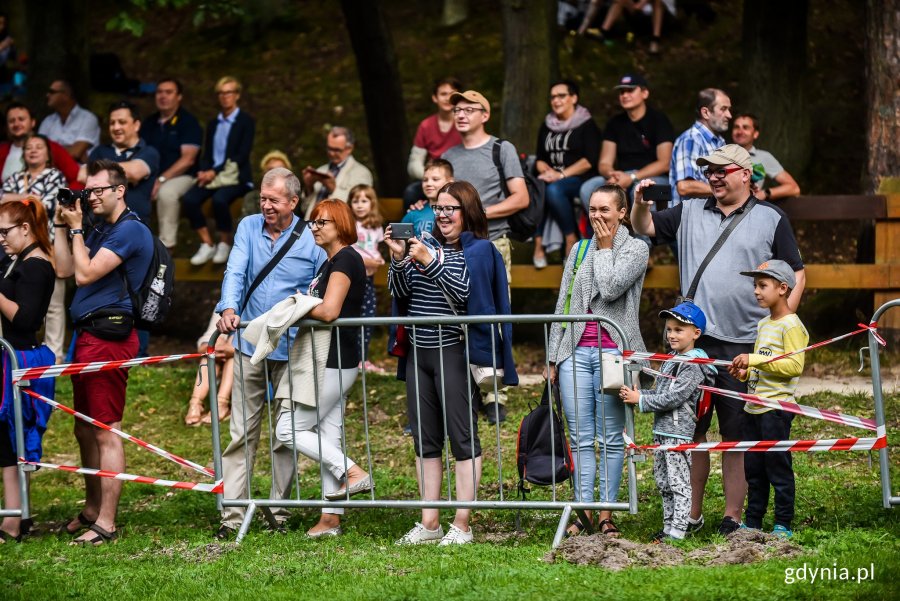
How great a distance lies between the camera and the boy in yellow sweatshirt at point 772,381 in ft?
22.1

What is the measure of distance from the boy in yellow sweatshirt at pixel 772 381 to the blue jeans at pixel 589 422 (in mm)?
731

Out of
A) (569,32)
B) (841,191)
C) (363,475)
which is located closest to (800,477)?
(363,475)

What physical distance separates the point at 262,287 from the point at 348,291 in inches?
24.5

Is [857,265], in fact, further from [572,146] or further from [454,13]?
[454,13]

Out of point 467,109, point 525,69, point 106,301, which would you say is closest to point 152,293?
point 106,301

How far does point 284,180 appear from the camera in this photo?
7.91 m

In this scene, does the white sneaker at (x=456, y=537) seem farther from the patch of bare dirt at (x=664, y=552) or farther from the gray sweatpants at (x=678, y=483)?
the gray sweatpants at (x=678, y=483)

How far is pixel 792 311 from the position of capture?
6969 mm

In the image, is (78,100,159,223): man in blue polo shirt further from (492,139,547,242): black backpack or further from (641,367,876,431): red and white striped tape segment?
(641,367,876,431): red and white striped tape segment

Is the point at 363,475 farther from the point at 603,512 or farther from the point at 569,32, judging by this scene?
the point at 569,32

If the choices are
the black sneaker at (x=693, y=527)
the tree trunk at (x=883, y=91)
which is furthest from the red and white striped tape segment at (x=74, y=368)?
the tree trunk at (x=883, y=91)

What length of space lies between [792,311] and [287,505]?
3051 millimetres

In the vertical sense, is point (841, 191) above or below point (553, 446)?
above

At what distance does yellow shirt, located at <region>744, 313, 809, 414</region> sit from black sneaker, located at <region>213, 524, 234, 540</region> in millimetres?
3137
